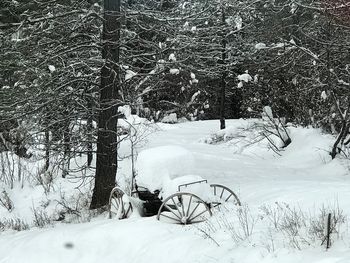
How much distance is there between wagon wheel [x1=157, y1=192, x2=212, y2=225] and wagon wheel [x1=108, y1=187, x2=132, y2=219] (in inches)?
40.7

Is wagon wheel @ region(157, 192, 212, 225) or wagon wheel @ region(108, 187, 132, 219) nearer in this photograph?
wagon wheel @ region(157, 192, 212, 225)

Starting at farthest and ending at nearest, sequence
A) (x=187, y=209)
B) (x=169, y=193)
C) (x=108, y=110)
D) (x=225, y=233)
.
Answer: (x=108, y=110) → (x=169, y=193) → (x=187, y=209) → (x=225, y=233)

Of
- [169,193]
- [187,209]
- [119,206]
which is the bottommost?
[119,206]

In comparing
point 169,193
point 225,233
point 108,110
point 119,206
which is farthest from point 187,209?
point 108,110

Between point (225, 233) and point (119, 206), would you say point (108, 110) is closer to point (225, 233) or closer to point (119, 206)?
point (119, 206)

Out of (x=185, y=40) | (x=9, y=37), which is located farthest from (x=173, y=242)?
(x=9, y=37)

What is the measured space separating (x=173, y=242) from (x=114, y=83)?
4225 millimetres

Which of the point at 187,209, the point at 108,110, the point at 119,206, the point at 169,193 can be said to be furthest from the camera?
the point at 108,110

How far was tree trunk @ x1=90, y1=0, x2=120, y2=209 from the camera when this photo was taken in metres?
9.35

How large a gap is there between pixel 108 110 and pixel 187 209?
3.38 metres

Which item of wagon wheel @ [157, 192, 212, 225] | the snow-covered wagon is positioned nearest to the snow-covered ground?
the snow-covered wagon

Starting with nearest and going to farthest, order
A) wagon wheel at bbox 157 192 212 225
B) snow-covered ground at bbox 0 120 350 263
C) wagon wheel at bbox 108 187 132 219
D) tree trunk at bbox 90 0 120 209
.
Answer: snow-covered ground at bbox 0 120 350 263, wagon wheel at bbox 157 192 212 225, wagon wheel at bbox 108 187 132 219, tree trunk at bbox 90 0 120 209

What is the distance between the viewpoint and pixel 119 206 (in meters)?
8.18

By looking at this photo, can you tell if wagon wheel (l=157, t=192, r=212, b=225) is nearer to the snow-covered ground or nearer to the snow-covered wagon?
the snow-covered wagon
